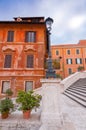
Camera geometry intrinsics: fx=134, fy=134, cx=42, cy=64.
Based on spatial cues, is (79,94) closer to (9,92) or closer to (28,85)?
(28,85)

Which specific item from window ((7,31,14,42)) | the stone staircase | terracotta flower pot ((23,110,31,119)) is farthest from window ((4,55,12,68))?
terracotta flower pot ((23,110,31,119))

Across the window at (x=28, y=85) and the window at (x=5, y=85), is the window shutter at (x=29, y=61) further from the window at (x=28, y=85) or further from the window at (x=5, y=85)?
the window at (x=5, y=85)

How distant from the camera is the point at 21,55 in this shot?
15594 mm

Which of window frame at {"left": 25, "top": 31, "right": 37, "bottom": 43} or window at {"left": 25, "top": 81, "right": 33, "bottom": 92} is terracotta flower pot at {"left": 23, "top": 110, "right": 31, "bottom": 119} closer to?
window at {"left": 25, "top": 81, "right": 33, "bottom": 92}

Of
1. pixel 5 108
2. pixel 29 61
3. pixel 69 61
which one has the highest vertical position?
pixel 69 61

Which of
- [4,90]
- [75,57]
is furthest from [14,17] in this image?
[75,57]

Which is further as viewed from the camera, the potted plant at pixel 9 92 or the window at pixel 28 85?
the window at pixel 28 85

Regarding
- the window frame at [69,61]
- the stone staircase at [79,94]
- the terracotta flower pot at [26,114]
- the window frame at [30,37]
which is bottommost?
the stone staircase at [79,94]

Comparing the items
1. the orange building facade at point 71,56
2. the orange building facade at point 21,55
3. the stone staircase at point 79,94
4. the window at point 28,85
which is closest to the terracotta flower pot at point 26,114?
the stone staircase at point 79,94

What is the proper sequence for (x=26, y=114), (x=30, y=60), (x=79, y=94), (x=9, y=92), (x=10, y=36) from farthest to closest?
(x=10, y=36)
(x=30, y=60)
(x=9, y=92)
(x=79, y=94)
(x=26, y=114)

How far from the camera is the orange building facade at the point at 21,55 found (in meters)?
15.0

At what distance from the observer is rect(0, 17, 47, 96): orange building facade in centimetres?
1496

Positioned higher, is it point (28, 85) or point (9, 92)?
point (28, 85)

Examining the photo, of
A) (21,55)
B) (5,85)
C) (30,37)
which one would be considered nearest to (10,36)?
(30,37)
